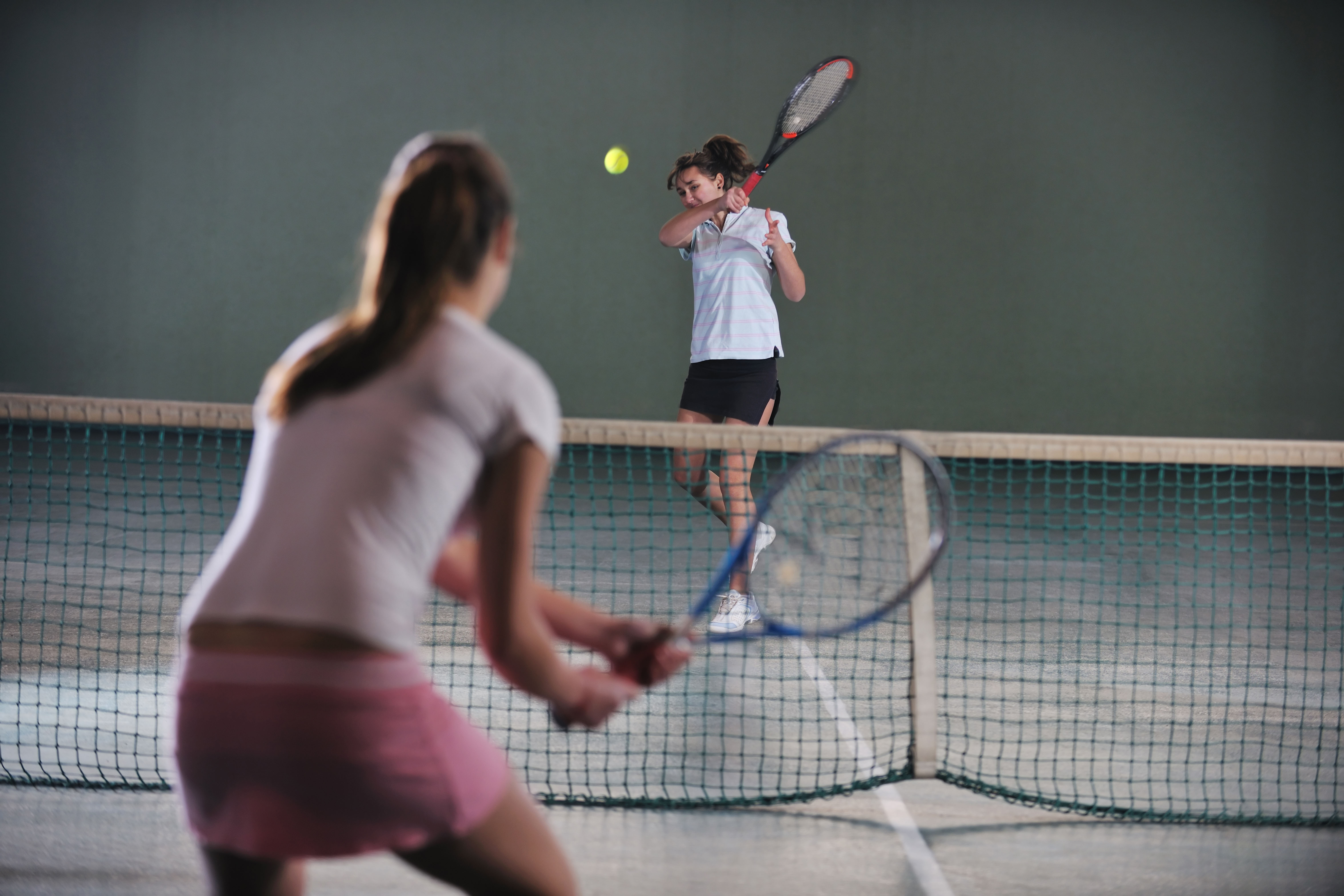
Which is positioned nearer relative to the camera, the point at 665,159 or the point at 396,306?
the point at 396,306

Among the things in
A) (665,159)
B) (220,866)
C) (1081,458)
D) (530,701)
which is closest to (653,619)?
(530,701)

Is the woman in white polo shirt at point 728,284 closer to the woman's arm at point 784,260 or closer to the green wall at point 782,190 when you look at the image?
Result: the woman's arm at point 784,260

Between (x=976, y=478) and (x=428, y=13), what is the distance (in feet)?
21.8

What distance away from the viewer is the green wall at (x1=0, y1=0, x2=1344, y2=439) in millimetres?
10172

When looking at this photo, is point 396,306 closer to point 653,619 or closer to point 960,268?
point 653,619

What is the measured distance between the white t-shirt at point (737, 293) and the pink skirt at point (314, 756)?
3.13 meters

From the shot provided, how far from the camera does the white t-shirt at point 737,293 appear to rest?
406cm

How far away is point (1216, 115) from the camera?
1016 cm

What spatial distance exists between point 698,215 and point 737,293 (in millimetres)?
323

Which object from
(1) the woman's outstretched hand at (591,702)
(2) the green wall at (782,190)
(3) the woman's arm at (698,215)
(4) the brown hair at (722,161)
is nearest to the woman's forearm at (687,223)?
(3) the woman's arm at (698,215)

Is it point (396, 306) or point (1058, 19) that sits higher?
point (1058, 19)

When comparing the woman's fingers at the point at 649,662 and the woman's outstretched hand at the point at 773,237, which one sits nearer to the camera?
the woman's fingers at the point at 649,662

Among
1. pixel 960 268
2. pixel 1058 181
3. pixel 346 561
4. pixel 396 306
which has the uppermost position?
pixel 1058 181


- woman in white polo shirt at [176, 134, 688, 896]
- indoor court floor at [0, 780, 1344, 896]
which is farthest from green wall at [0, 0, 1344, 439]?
woman in white polo shirt at [176, 134, 688, 896]
